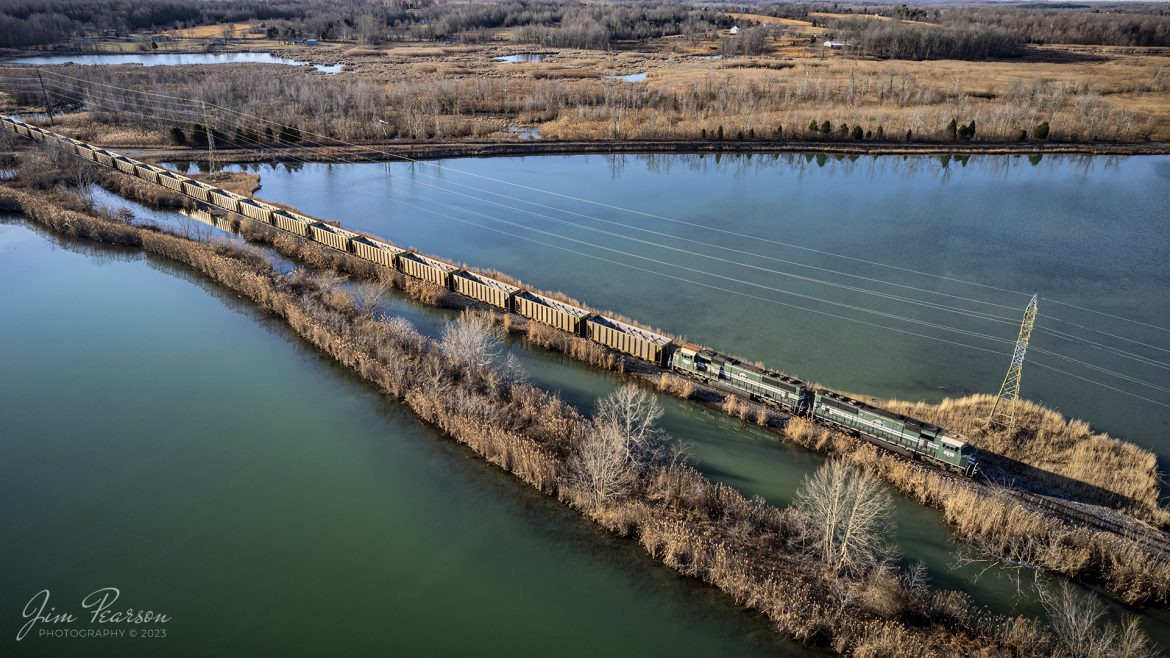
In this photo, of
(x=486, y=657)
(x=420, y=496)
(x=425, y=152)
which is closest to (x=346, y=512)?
(x=420, y=496)

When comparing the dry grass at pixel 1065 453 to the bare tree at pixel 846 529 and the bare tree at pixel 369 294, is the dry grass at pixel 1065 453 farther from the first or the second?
the bare tree at pixel 369 294

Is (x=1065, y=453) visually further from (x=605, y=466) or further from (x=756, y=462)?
(x=605, y=466)

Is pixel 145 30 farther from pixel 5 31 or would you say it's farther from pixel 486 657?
pixel 486 657

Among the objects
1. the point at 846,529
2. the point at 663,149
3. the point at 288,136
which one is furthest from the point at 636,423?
the point at 288,136

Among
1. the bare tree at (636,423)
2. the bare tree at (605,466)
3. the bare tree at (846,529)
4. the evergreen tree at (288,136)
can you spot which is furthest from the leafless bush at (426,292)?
the evergreen tree at (288,136)

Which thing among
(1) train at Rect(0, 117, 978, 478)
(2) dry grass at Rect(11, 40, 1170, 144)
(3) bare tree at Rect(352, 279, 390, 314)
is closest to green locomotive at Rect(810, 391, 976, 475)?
(1) train at Rect(0, 117, 978, 478)

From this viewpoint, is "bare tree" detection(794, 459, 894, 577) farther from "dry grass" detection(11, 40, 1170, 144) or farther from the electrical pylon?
"dry grass" detection(11, 40, 1170, 144)
